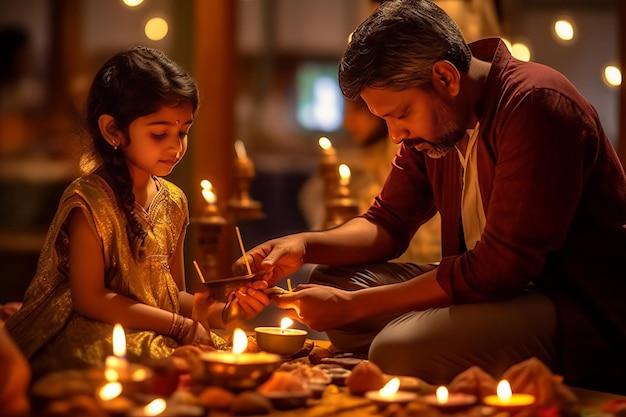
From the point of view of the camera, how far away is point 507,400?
2.43 m

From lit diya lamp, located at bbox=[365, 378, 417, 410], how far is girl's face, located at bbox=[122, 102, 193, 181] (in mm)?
1045

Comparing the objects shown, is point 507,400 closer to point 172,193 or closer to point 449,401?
point 449,401

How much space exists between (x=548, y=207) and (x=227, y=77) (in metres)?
3.07

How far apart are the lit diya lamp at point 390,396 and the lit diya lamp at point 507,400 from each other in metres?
0.21

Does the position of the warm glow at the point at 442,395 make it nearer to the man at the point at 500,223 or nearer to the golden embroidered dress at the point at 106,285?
the man at the point at 500,223

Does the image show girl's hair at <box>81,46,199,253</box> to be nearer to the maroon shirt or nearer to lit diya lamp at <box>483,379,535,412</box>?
the maroon shirt

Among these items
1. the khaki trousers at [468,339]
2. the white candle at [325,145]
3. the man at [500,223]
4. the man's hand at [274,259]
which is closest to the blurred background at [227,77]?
the white candle at [325,145]

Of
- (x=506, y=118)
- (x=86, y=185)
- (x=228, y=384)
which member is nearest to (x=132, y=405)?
(x=228, y=384)

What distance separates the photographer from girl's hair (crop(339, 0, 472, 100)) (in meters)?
2.92

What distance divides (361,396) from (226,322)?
22.9 inches

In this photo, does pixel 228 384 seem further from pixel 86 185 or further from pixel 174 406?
pixel 86 185

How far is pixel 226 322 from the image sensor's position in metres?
3.07

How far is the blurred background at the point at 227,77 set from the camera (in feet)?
18.1

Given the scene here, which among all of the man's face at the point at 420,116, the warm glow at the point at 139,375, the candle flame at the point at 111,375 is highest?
the man's face at the point at 420,116
